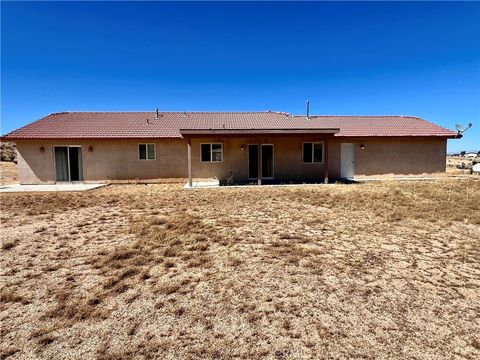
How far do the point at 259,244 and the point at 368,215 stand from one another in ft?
12.8

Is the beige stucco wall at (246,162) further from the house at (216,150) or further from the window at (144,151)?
the window at (144,151)

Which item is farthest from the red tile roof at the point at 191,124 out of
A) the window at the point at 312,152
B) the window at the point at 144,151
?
the window at the point at 312,152

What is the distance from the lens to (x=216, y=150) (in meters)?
16.1

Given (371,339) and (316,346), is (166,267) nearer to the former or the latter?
(316,346)

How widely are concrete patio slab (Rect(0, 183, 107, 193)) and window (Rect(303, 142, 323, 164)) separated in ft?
37.1

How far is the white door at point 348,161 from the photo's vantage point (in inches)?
680

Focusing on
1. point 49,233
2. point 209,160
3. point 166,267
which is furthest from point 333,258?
point 209,160

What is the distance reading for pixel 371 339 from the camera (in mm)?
2727

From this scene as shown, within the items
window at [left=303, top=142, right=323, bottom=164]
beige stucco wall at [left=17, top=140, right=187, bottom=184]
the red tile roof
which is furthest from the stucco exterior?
the red tile roof

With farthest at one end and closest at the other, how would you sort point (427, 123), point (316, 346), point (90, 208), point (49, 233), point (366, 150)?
point (427, 123), point (366, 150), point (90, 208), point (49, 233), point (316, 346)

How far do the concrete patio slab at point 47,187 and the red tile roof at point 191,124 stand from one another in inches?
100

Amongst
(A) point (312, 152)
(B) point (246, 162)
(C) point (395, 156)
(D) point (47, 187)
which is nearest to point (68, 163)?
(D) point (47, 187)

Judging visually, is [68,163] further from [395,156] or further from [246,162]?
[395,156]

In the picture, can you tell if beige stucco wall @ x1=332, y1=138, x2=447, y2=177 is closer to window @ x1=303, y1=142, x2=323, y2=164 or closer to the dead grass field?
window @ x1=303, y1=142, x2=323, y2=164
